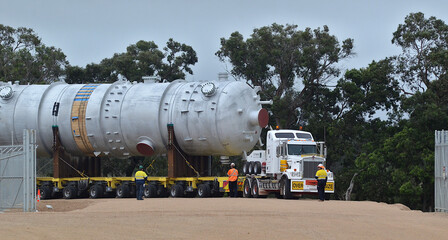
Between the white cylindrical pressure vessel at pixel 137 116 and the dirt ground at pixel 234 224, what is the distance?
33.2ft

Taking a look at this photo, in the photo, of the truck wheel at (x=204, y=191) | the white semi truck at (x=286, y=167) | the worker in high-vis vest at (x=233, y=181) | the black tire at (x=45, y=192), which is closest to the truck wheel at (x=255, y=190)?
the white semi truck at (x=286, y=167)

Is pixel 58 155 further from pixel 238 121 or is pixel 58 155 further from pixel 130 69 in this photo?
pixel 130 69

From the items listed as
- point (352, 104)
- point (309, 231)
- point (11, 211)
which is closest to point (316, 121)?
point (352, 104)

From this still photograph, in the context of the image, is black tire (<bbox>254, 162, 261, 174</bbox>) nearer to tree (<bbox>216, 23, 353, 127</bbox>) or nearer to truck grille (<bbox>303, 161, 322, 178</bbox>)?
truck grille (<bbox>303, 161, 322, 178</bbox>)

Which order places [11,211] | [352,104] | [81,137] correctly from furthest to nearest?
[352,104]
[81,137]
[11,211]

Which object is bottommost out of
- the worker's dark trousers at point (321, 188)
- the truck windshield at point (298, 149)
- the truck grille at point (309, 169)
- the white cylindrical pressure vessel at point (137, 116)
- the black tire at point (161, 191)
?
the black tire at point (161, 191)

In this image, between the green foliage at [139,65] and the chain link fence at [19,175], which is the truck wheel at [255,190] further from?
the green foliage at [139,65]

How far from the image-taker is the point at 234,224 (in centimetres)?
2070

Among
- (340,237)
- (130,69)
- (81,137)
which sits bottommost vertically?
(340,237)

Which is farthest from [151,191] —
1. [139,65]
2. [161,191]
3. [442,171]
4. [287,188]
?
[139,65]

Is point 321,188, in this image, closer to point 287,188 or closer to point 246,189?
point 287,188

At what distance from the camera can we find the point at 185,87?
38.8 metres

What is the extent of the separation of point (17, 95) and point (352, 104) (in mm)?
24659

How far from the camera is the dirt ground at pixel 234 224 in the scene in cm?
1831
